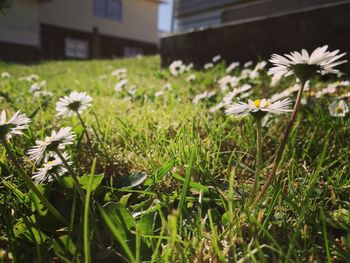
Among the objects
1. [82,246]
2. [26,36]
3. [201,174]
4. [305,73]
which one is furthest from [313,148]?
[26,36]

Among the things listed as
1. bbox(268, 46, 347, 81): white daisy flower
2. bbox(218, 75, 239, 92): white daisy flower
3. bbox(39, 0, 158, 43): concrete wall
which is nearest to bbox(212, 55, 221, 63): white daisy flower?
bbox(218, 75, 239, 92): white daisy flower

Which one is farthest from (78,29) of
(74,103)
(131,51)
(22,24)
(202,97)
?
(74,103)

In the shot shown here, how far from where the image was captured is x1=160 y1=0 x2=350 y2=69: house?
315 centimetres

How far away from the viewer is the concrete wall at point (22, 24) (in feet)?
46.4

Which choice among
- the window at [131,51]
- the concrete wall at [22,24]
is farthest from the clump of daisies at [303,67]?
the window at [131,51]

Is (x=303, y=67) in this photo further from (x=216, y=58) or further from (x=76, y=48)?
(x=76, y=48)

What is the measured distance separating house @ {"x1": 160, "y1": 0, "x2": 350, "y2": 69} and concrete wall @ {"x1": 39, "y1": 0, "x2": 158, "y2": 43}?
41.8ft

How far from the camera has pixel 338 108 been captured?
1593mm

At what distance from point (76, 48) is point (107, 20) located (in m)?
2.08

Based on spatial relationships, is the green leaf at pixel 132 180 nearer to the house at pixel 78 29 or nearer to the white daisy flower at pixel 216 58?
the white daisy flower at pixel 216 58

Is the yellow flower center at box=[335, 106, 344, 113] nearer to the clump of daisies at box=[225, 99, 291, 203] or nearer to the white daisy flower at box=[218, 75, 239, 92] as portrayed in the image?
the clump of daisies at box=[225, 99, 291, 203]

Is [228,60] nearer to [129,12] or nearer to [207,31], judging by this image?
[207,31]

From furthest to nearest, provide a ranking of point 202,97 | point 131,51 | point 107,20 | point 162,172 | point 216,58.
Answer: point 131,51
point 107,20
point 216,58
point 202,97
point 162,172

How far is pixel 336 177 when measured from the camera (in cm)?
113
